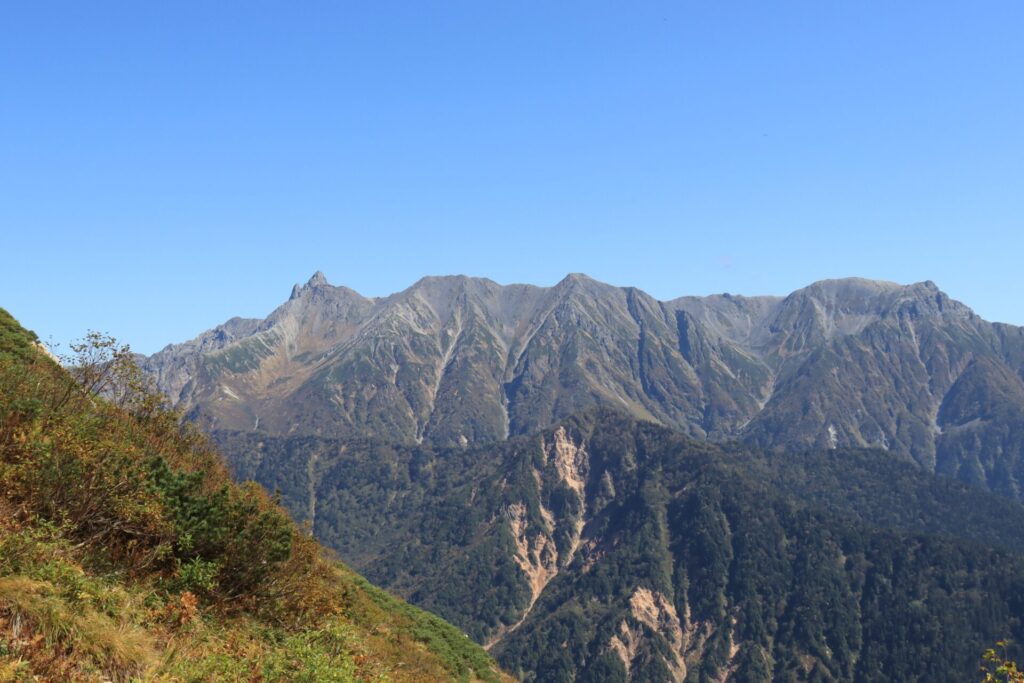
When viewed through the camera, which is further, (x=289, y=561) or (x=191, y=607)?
(x=289, y=561)

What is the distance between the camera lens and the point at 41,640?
14.3 metres

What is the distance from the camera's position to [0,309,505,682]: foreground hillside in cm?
1490

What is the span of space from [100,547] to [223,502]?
4.24 m

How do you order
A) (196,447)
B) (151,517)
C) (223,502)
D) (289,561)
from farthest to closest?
1. (196,447)
2. (289,561)
3. (223,502)
4. (151,517)

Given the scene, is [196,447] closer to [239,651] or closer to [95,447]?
[95,447]

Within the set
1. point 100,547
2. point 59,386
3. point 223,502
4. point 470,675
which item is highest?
point 59,386

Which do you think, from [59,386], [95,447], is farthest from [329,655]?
[59,386]

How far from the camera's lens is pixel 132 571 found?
19.6 m

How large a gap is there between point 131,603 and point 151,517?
3.68 metres

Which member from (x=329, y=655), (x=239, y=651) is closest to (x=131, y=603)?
(x=239, y=651)

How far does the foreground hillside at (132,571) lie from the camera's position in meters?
14.9

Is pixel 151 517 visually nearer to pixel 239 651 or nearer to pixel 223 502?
pixel 223 502

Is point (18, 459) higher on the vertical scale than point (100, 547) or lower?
higher

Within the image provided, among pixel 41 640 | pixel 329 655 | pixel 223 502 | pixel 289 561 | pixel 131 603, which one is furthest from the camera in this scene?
pixel 289 561
